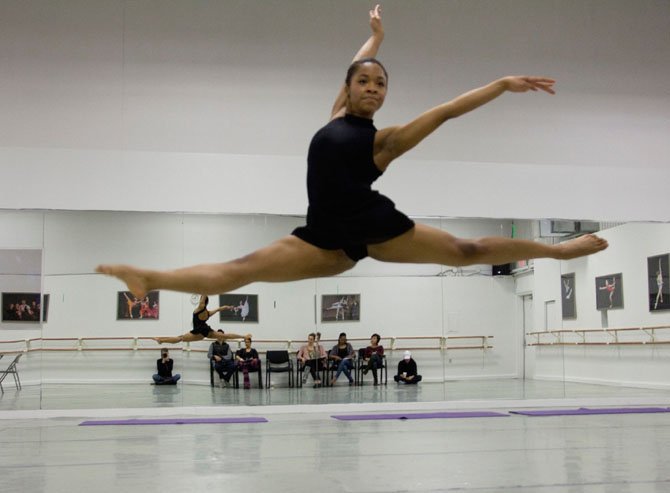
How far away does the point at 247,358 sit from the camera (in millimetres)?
9898

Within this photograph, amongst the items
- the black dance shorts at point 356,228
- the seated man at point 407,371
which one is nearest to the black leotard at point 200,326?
the seated man at point 407,371

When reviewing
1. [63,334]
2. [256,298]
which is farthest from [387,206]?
[63,334]

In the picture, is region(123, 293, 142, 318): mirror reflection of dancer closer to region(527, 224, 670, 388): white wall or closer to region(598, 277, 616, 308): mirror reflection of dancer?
region(527, 224, 670, 388): white wall

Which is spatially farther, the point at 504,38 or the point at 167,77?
the point at 504,38

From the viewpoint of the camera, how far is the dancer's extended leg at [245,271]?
3.02 meters

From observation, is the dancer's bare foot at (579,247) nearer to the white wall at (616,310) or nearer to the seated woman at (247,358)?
the seated woman at (247,358)

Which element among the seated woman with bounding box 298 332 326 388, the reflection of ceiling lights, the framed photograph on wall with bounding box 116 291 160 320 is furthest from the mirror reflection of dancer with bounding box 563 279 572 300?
the framed photograph on wall with bounding box 116 291 160 320

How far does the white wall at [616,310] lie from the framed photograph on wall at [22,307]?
708 centimetres

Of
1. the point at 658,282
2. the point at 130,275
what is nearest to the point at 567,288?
the point at 658,282

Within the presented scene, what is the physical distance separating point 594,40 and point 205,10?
233 inches

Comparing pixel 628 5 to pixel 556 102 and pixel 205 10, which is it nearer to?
pixel 556 102

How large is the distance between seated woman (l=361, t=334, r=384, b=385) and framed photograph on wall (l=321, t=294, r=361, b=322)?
386 mm

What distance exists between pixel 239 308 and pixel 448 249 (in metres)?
6.86

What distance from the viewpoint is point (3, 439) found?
702cm
